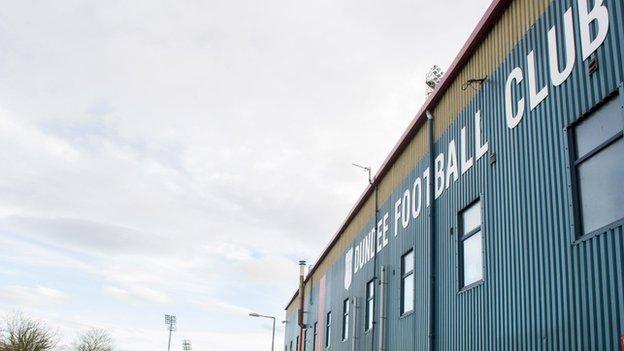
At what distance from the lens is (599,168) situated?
333 inches

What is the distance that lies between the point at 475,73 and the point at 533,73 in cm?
251

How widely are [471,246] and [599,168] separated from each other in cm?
421

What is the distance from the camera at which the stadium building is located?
828cm

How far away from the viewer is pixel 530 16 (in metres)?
10.5

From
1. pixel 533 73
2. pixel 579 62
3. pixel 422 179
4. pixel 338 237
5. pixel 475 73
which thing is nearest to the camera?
pixel 579 62

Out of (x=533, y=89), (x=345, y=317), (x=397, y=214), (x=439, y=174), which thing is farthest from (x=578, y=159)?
(x=345, y=317)

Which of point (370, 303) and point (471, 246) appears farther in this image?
point (370, 303)

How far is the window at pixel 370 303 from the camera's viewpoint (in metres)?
19.5

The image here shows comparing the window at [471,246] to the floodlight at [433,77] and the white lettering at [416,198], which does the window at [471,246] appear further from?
the floodlight at [433,77]

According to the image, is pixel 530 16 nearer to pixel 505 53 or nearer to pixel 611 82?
pixel 505 53

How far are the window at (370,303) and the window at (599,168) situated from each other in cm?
1122

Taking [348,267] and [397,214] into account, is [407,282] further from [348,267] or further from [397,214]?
[348,267]

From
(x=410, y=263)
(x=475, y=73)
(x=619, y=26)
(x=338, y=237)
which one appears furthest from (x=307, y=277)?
(x=619, y=26)

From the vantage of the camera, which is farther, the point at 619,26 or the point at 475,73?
the point at 475,73
